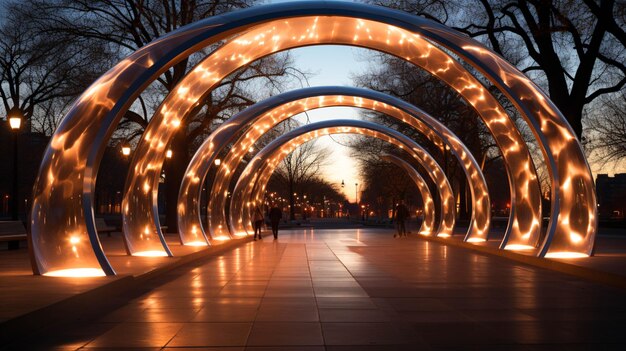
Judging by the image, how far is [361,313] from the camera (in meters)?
9.30

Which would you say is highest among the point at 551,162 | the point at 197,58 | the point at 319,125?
the point at 197,58

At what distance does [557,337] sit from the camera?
25.0 feet

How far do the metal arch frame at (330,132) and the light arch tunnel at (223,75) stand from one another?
11.8 m

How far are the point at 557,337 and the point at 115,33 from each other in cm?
2516

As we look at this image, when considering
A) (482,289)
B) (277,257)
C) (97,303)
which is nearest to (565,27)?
(277,257)

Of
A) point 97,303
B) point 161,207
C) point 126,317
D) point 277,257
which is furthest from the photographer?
point 161,207

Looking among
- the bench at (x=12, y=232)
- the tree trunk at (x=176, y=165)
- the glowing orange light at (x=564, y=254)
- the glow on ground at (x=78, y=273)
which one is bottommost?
the glow on ground at (x=78, y=273)

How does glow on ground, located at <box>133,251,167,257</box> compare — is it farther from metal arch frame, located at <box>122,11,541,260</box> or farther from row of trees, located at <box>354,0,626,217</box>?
row of trees, located at <box>354,0,626,217</box>

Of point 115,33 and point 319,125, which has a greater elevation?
point 115,33

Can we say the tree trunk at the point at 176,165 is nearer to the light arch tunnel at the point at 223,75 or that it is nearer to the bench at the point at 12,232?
the bench at the point at 12,232

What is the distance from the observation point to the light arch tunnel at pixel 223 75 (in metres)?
12.4

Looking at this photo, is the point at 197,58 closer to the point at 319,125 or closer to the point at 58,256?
the point at 319,125

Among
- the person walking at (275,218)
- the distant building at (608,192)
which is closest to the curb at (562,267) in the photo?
the person walking at (275,218)

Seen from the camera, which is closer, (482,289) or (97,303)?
(97,303)
